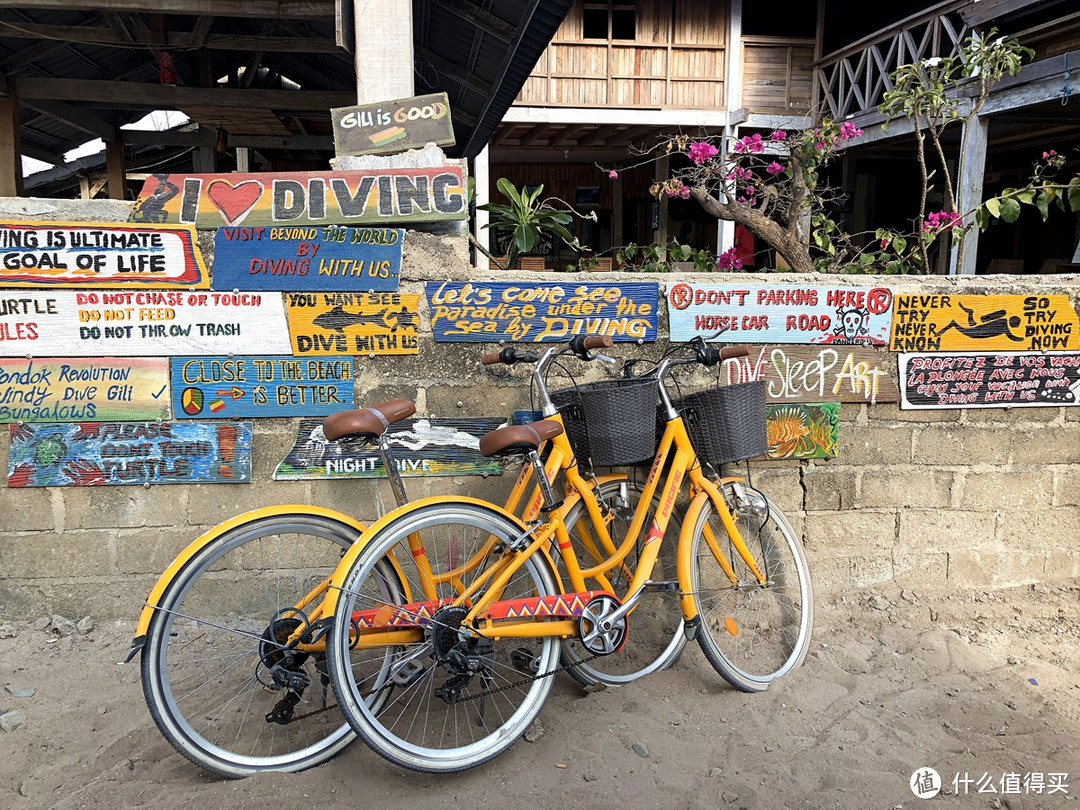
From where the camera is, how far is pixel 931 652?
348cm

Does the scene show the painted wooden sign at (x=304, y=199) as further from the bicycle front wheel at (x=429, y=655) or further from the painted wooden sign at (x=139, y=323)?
the bicycle front wheel at (x=429, y=655)

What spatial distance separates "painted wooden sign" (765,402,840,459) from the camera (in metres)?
3.66

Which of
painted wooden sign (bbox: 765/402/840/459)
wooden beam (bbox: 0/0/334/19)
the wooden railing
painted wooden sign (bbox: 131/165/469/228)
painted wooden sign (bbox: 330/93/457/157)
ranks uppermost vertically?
the wooden railing

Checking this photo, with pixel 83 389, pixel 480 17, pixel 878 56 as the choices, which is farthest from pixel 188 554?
pixel 878 56

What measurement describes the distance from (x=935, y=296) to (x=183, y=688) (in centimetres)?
369

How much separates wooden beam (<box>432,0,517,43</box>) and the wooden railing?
559 cm

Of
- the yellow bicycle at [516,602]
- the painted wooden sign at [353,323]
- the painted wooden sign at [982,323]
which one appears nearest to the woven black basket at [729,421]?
the yellow bicycle at [516,602]

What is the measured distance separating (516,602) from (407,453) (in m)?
1.00

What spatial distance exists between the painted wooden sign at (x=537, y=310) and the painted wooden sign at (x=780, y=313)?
0.55 feet

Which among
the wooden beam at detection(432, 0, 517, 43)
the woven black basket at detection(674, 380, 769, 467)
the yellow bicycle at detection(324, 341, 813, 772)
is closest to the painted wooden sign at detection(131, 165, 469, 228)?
the yellow bicycle at detection(324, 341, 813, 772)

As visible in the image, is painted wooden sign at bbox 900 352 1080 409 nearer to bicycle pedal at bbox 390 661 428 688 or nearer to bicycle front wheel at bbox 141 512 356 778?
bicycle pedal at bbox 390 661 428 688

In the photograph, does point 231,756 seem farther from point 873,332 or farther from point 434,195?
point 873,332

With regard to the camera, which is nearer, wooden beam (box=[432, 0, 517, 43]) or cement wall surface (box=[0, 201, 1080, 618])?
cement wall surface (box=[0, 201, 1080, 618])

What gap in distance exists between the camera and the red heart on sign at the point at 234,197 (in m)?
3.24
